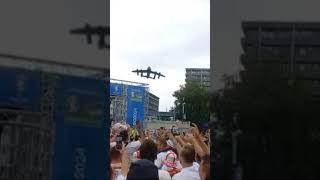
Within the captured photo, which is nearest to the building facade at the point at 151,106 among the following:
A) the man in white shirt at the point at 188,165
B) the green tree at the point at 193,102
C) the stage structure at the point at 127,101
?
the stage structure at the point at 127,101

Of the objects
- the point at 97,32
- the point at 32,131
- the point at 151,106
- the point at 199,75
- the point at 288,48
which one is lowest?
the point at 32,131

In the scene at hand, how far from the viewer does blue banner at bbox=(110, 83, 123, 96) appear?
2.51 meters

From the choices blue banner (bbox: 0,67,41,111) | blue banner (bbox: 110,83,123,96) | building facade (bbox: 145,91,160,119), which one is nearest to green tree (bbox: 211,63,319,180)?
building facade (bbox: 145,91,160,119)

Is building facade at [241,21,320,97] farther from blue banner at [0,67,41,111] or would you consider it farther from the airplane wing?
blue banner at [0,67,41,111]

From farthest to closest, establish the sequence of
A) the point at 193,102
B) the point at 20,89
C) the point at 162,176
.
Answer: the point at 162,176 < the point at 193,102 < the point at 20,89

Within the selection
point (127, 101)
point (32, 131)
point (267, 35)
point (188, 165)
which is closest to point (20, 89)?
point (32, 131)

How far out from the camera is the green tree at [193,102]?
238 cm

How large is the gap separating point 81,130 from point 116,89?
0.28 meters

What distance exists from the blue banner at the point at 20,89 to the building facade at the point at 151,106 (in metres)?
0.57

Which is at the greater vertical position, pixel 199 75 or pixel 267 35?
pixel 267 35

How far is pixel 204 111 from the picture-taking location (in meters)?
2.39

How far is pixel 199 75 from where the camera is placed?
247 centimetres

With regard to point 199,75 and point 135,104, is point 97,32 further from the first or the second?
point 199,75

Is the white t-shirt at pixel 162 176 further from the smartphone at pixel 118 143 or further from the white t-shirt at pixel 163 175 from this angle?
the smartphone at pixel 118 143
